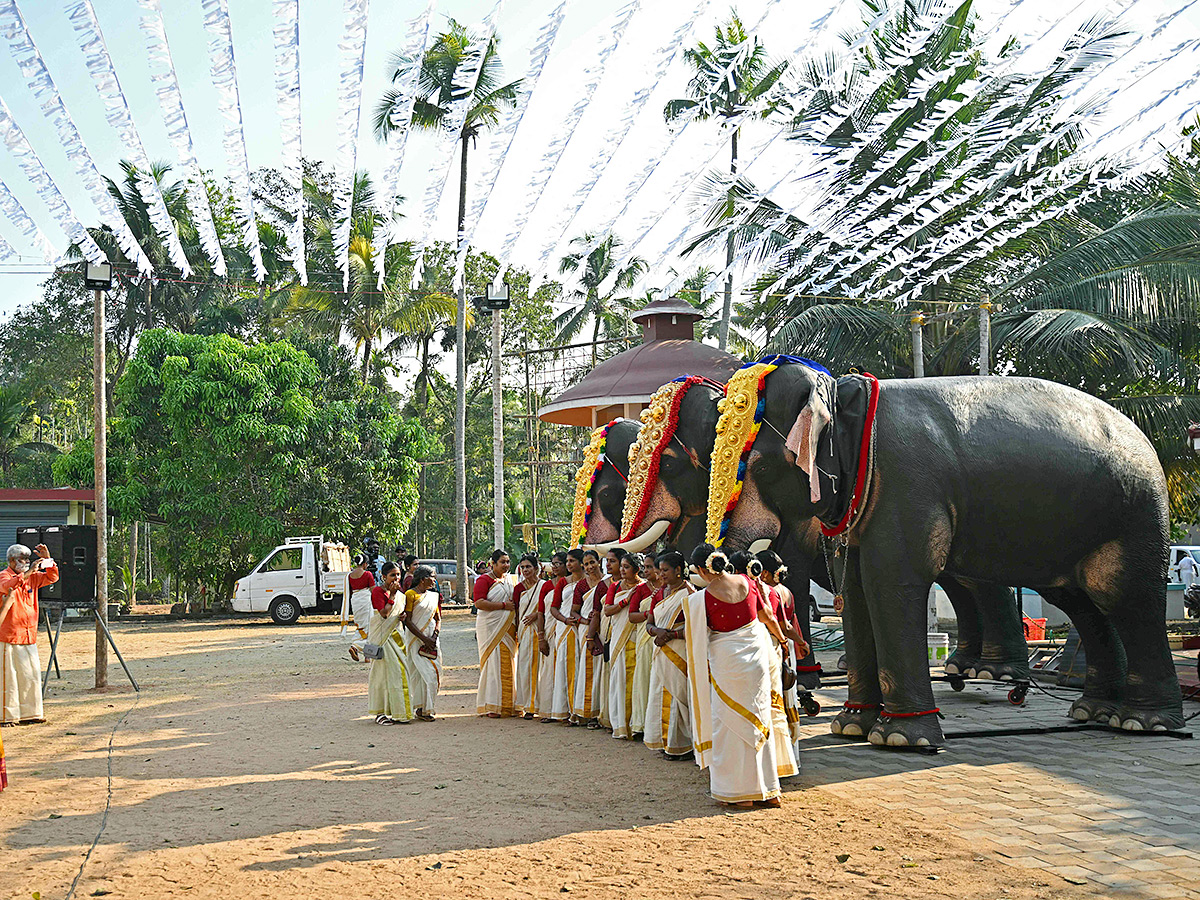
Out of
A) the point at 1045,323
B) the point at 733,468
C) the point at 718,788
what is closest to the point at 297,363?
the point at 1045,323

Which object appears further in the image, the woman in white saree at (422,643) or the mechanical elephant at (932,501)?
the woman in white saree at (422,643)

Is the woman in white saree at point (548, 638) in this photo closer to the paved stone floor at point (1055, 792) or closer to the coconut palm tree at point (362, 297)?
the paved stone floor at point (1055, 792)

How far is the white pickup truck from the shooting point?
998 inches

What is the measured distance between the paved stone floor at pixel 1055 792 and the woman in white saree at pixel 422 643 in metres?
3.50

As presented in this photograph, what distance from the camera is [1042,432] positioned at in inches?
338

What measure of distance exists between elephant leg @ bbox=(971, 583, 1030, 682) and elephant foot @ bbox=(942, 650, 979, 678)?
13cm

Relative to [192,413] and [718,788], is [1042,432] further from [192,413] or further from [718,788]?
[192,413]

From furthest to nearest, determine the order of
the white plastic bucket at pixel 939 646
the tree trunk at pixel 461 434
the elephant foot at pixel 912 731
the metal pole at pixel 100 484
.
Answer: the tree trunk at pixel 461 434 → the white plastic bucket at pixel 939 646 → the metal pole at pixel 100 484 → the elephant foot at pixel 912 731

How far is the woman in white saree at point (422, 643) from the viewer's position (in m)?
10.5

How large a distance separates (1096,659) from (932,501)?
99.0 inches

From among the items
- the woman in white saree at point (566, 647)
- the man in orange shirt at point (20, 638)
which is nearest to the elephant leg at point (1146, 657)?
the woman in white saree at point (566, 647)

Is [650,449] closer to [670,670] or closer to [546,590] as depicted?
[546,590]

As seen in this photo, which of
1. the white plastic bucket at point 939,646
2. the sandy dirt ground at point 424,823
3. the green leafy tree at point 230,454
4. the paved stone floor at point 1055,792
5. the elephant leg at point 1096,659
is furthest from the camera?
the green leafy tree at point 230,454

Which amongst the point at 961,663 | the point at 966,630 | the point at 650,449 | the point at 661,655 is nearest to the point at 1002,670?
the point at 961,663
